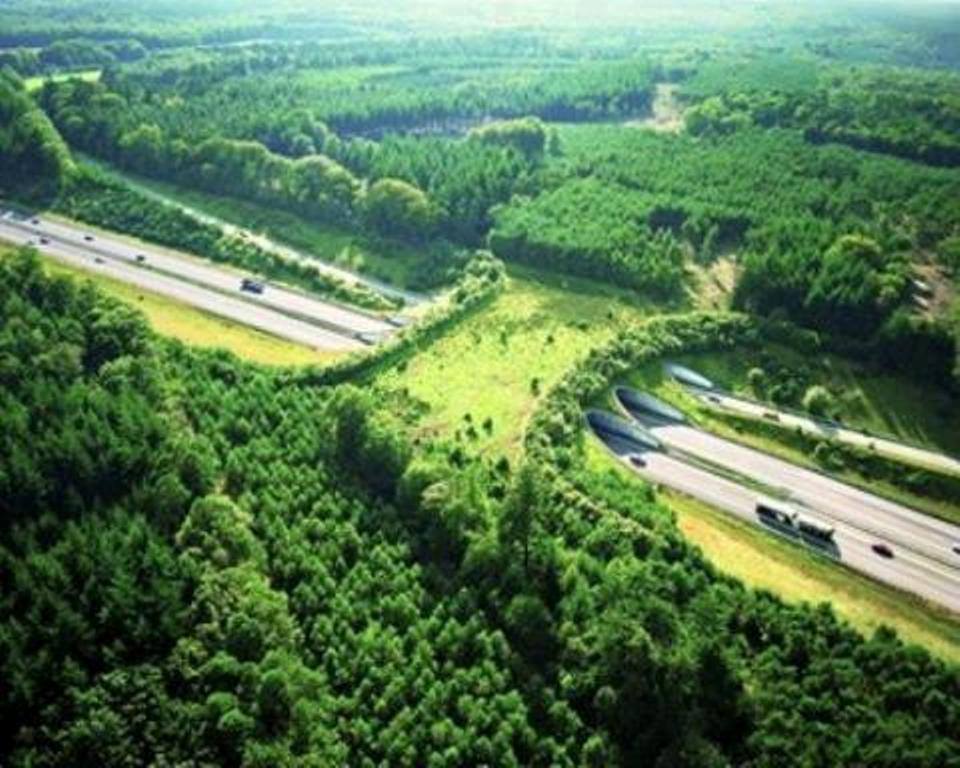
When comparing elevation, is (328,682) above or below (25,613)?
below

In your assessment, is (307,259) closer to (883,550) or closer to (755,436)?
(755,436)

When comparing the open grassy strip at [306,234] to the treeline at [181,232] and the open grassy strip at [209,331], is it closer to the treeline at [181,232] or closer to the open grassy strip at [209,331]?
the treeline at [181,232]

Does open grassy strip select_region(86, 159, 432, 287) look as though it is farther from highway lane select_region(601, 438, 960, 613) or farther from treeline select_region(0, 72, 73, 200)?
highway lane select_region(601, 438, 960, 613)

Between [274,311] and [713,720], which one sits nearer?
[713,720]

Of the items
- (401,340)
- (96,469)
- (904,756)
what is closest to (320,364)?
(401,340)

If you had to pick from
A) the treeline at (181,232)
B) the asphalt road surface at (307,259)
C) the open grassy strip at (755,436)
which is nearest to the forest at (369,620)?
the open grassy strip at (755,436)

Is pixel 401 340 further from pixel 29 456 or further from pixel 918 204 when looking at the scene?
pixel 918 204

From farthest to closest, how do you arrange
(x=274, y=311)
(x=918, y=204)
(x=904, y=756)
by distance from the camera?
1. (x=918, y=204)
2. (x=274, y=311)
3. (x=904, y=756)

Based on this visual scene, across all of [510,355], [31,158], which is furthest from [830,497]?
[31,158]
